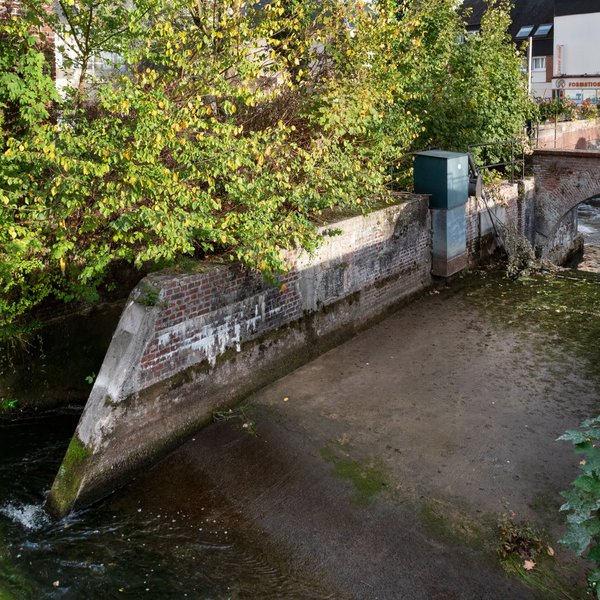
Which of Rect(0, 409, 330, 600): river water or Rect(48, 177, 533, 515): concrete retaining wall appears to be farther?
Rect(48, 177, 533, 515): concrete retaining wall

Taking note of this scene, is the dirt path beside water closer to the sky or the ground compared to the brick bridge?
closer to the ground

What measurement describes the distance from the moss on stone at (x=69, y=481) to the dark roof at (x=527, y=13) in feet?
153

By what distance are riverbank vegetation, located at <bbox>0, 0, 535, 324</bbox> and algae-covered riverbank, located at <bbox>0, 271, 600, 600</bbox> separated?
2237 mm

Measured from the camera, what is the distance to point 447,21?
15.7 meters

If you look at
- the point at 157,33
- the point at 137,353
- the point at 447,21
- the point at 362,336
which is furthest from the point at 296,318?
the point at 447,21

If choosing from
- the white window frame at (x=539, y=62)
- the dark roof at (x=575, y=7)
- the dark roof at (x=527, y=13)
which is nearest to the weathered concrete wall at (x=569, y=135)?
the dark roof at (x=575, y=7)

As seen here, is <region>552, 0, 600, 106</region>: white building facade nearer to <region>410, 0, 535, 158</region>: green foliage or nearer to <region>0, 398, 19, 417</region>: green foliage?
<region>410, 0, 535, 158</region>: green foliage

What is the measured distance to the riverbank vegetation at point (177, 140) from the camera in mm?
7812

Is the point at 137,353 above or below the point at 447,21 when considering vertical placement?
below

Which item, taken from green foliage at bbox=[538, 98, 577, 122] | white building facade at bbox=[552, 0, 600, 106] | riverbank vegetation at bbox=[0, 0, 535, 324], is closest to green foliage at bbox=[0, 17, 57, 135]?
riverbank vegetation at bbox=[0, 0, 535, 324]

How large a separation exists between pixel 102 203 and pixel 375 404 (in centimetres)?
426

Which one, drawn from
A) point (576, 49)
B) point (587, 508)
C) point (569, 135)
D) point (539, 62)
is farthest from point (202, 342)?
point (539, 62)

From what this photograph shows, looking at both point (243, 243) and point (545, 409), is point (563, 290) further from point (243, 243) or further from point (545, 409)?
point (243, 243)

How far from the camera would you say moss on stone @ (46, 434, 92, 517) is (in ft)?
23.4
